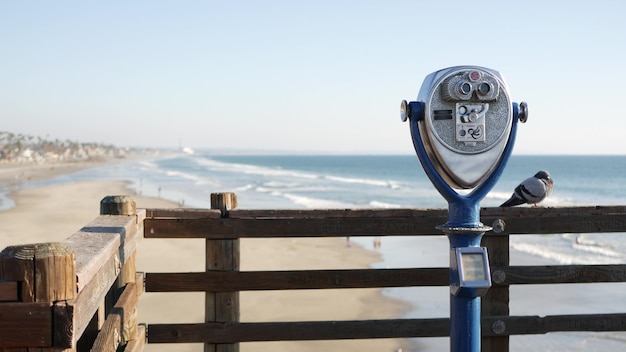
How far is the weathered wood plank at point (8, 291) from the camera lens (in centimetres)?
116

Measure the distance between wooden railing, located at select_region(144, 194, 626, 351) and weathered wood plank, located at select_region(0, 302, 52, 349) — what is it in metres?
1.57

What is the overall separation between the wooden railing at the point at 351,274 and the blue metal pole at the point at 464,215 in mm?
707

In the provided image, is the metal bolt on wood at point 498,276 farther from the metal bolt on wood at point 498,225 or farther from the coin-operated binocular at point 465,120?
the coin-operated binocular at point 465,120

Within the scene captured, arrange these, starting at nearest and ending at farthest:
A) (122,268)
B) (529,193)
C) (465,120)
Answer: (465,120)
(122,268)
(529,193)

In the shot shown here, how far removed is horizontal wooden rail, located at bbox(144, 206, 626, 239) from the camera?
9.09 feet

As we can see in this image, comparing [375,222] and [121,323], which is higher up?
[375,222]

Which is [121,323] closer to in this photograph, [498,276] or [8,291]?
Result: [8,291]

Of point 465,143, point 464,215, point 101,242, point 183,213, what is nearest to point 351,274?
point 183,213

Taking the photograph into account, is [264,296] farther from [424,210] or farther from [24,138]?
[24,138]

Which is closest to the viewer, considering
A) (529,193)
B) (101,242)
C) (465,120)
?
(101,242)

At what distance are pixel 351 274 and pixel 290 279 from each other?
251 millimetres

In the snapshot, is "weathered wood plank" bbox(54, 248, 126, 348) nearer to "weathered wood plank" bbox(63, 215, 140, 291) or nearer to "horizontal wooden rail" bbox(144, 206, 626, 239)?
"weathered wood plank" bbox(63, 215, 140, 291)

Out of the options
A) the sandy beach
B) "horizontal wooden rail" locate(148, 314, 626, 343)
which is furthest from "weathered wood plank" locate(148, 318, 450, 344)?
the sandy beach

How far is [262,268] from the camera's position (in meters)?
9.88
